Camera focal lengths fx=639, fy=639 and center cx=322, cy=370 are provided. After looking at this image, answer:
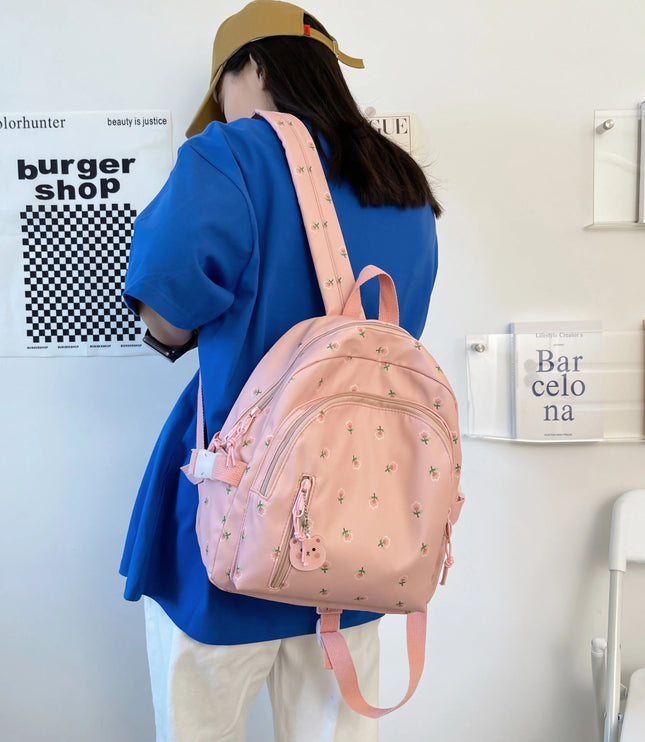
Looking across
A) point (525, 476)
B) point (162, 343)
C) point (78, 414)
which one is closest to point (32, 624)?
point (78, 414)

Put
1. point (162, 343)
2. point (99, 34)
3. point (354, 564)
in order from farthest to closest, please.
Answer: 1. point (99, 34)
2. point (162, 343)
3. point (354, 564)

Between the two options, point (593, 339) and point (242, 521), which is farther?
point (593, 339)

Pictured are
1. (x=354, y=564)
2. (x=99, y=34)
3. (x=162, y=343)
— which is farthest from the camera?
(x=99, y=34)

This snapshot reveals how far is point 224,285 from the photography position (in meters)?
0.59

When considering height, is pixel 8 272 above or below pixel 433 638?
above

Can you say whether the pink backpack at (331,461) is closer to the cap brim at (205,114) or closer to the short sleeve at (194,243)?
the short sleeve at (194,243)

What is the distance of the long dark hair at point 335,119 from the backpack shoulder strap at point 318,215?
0.03m

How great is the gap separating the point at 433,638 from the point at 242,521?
2.35 ft

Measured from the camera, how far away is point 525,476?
3.66ft

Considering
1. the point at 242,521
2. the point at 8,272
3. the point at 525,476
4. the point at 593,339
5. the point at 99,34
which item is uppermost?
the point at 99,34

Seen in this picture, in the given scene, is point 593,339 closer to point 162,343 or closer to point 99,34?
point 162,343

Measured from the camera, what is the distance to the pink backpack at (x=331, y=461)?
555 mm

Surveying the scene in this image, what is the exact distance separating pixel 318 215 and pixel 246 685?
495 mm

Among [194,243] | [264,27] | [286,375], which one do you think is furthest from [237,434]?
[264,27]
